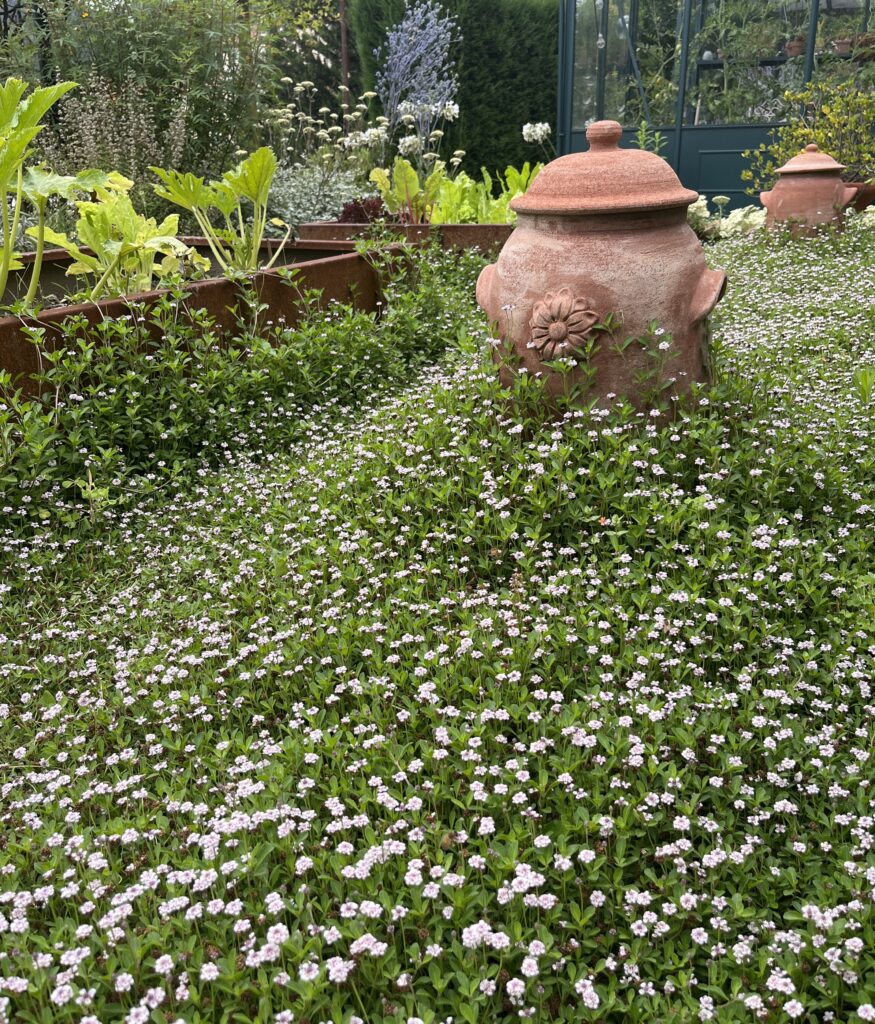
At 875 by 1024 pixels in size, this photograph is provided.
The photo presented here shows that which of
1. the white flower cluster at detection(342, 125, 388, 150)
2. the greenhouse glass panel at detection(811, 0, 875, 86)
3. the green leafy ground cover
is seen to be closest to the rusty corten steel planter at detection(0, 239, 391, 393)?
the green leafy ground cover

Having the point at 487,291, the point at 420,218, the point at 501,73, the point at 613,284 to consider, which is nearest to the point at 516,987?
the point at 613,284

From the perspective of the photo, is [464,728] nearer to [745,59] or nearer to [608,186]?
[608,186]

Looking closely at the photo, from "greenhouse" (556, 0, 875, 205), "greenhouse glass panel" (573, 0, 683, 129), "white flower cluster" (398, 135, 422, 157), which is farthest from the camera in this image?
"greenhouse glass panel" (573, 0, 683, 129)

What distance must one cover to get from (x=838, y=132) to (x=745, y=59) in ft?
8.23

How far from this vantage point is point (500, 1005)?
1.70 m

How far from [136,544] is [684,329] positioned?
2658 mm

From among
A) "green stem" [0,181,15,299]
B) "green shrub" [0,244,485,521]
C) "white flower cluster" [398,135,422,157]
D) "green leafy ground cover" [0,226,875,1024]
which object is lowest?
"green leafy ground cover" [0,226,875,1024]

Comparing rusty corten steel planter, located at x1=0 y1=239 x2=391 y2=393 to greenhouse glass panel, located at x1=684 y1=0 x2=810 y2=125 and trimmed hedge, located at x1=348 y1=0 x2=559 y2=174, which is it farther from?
trimmed hedge, located at x1=348 y1=0 x2=559 y2=174

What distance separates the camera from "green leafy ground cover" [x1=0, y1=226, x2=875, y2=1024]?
1.76 m

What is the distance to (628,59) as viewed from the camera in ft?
42.2

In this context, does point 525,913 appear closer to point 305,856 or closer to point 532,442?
point 305,856

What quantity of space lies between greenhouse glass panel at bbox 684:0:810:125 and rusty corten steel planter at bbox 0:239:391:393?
8.20 m

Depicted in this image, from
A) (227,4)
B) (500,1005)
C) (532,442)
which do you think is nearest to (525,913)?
(500,1005)

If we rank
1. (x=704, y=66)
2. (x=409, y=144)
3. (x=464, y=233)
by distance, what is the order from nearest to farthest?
(x=464, y=233) < (x=409, y=144) < (x=704, y=66)
